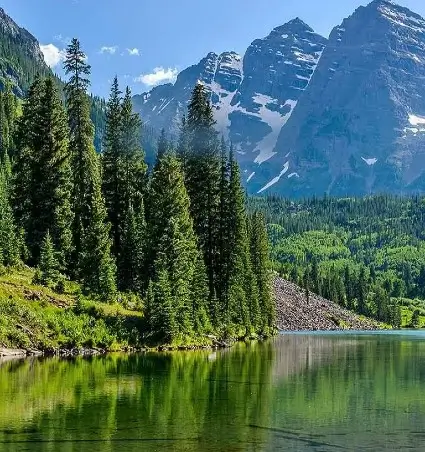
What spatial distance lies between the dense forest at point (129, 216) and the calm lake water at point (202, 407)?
1699cm

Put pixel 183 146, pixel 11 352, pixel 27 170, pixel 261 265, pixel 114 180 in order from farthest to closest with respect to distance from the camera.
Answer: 1. pixel 261 265
2. pixel 183 146
3. pixel 114 180
4. pixel 27 170
5. pixel 11 352

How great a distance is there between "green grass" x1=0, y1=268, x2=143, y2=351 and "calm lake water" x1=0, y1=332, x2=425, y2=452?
513 cm

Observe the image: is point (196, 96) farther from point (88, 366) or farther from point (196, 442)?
point (196, 442)

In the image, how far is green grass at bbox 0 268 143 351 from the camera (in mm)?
55469

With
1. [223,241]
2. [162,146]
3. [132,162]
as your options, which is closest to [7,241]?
[132,162]

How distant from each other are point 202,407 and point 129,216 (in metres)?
51.1

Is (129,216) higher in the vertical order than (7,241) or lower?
higher

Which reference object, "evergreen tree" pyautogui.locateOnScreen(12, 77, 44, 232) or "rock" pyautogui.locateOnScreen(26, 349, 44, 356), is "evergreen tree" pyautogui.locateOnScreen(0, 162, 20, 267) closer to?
"evergreen tree" pyautogui.locateOnScreen(12, 77, 44, 232)

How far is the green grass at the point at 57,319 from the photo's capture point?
55.5 m

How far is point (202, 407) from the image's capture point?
108 ft

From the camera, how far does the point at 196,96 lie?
92.4 m

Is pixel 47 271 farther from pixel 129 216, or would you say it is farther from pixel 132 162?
pixel 132 162

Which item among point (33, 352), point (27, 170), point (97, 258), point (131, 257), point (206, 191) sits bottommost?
point (33, 352)

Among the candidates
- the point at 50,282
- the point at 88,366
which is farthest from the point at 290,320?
the point at 88,366
